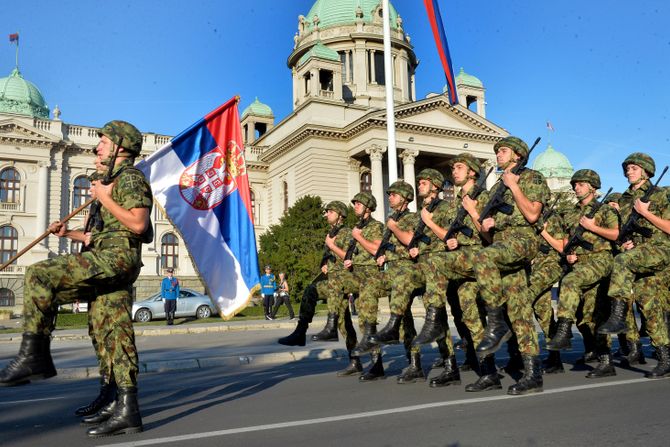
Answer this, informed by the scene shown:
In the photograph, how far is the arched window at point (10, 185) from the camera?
137 feet

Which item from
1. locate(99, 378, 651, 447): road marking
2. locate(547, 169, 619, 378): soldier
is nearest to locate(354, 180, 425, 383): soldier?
locate(99, 378, 651, 447): road marking

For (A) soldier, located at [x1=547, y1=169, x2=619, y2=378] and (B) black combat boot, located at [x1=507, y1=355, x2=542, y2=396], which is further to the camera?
(A) soldier, located at [x1=547, y1=169, x2=619, y2=378]

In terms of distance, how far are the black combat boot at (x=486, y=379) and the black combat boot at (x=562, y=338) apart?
62cm

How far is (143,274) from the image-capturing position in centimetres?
4319

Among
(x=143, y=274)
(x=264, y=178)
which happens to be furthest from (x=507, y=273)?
(x=264, y=178)

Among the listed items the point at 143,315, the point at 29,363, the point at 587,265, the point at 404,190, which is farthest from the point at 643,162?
the point at 143,315

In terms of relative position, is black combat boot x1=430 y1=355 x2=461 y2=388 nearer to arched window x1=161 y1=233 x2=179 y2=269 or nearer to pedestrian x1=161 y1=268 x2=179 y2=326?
pedestrian x1=161 y1=268 x2=179 y2=326

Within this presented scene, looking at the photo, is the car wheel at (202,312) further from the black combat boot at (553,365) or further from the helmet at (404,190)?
the black combat boot at (553,365)

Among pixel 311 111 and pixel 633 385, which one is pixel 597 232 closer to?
pixel 633 385

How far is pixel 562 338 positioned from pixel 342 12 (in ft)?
184

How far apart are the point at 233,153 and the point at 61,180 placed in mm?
40052

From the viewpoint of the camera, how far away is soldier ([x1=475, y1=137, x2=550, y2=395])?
544 cm

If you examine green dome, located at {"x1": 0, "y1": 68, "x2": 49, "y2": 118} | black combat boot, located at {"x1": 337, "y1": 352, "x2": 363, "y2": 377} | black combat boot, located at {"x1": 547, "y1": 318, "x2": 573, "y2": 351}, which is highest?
green dome, located at {"x1": 0, "y1": 68, "x2": 49, "y2": 118}

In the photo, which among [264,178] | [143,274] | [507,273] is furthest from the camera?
[264,178]
